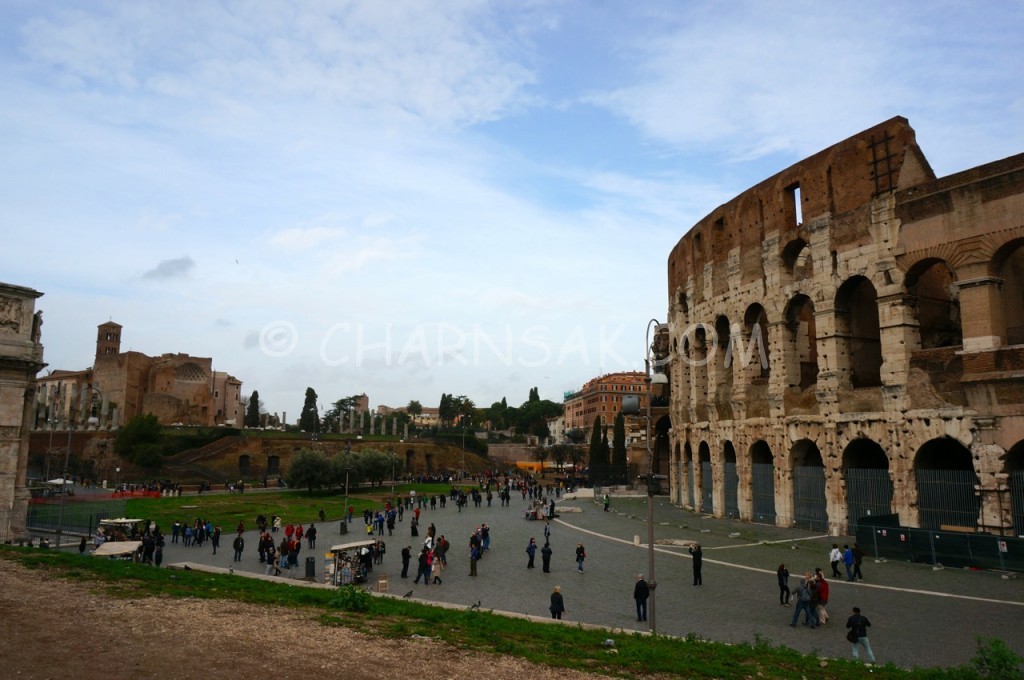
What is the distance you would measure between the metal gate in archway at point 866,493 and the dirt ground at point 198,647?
21.2 meters

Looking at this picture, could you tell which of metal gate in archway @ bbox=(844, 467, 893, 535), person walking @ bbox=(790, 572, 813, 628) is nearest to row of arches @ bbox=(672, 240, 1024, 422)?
metal gate in archway @ bbox=(844, 467, 893, 535)

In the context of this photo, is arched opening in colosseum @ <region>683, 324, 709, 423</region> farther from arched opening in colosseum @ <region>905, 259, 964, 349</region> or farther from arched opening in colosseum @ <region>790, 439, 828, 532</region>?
arched opening in colosseum @ <region>905, 259, 964, 349</region>

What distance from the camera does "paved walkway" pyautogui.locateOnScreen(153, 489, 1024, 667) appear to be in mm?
13609

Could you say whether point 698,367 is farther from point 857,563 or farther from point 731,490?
point 857,563

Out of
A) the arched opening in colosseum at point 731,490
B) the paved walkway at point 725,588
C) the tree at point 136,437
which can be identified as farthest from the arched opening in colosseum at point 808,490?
the tree at point 136,437

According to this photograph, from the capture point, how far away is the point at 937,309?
1166 inches

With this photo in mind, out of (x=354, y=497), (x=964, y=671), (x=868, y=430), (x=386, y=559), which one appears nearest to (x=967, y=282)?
(x=868, y=430)

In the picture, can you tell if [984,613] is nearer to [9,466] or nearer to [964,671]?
[964,671]

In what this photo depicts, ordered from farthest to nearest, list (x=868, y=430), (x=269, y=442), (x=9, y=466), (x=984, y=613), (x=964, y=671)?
(x=269, y=442)
(x=868, y=430)
(x=9, y=466)
(x=984, y=613)
(x=964, y=671)

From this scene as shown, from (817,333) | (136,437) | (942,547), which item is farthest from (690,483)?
(136,437)

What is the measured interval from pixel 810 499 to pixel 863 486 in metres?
2.86

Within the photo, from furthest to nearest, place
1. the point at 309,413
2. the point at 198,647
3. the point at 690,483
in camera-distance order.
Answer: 1. the point at 309,413
2. the point at 690,483
3. the point at 198,647

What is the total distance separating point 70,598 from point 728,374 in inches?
1228

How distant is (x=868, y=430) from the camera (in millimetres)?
26312
